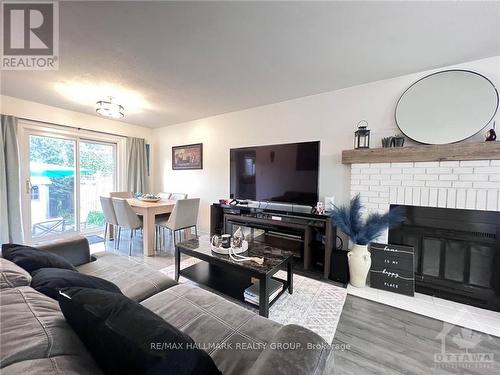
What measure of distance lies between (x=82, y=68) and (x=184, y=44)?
1.25 m

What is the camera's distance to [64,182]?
146 inches

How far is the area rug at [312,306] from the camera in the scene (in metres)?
1.64

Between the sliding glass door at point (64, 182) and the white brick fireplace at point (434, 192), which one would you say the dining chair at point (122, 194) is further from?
the white brick fireplace at point (434, 192)

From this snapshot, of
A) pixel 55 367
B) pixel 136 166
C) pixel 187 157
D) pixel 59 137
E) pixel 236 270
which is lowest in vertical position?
pixel 236 270

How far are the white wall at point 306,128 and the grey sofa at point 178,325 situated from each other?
2095 mm

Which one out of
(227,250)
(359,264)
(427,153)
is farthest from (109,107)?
(427,153)

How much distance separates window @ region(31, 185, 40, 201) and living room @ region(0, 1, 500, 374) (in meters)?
0.02

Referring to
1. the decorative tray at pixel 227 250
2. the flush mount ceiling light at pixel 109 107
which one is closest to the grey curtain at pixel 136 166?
the flush mount ceiling light at pixel 109 107

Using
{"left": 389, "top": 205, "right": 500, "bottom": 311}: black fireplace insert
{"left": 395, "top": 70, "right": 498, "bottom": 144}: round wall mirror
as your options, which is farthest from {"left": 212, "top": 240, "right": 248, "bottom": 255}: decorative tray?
{"left": 395, "top": 70, "right": 498, "bottom": 144}: round wall mirror

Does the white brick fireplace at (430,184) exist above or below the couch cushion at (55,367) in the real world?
above

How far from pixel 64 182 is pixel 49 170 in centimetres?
29

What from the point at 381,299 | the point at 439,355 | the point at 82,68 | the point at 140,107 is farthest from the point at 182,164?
the point at 439,355

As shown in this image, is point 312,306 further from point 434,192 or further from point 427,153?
point 427,153

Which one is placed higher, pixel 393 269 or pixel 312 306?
pixel 393 269
